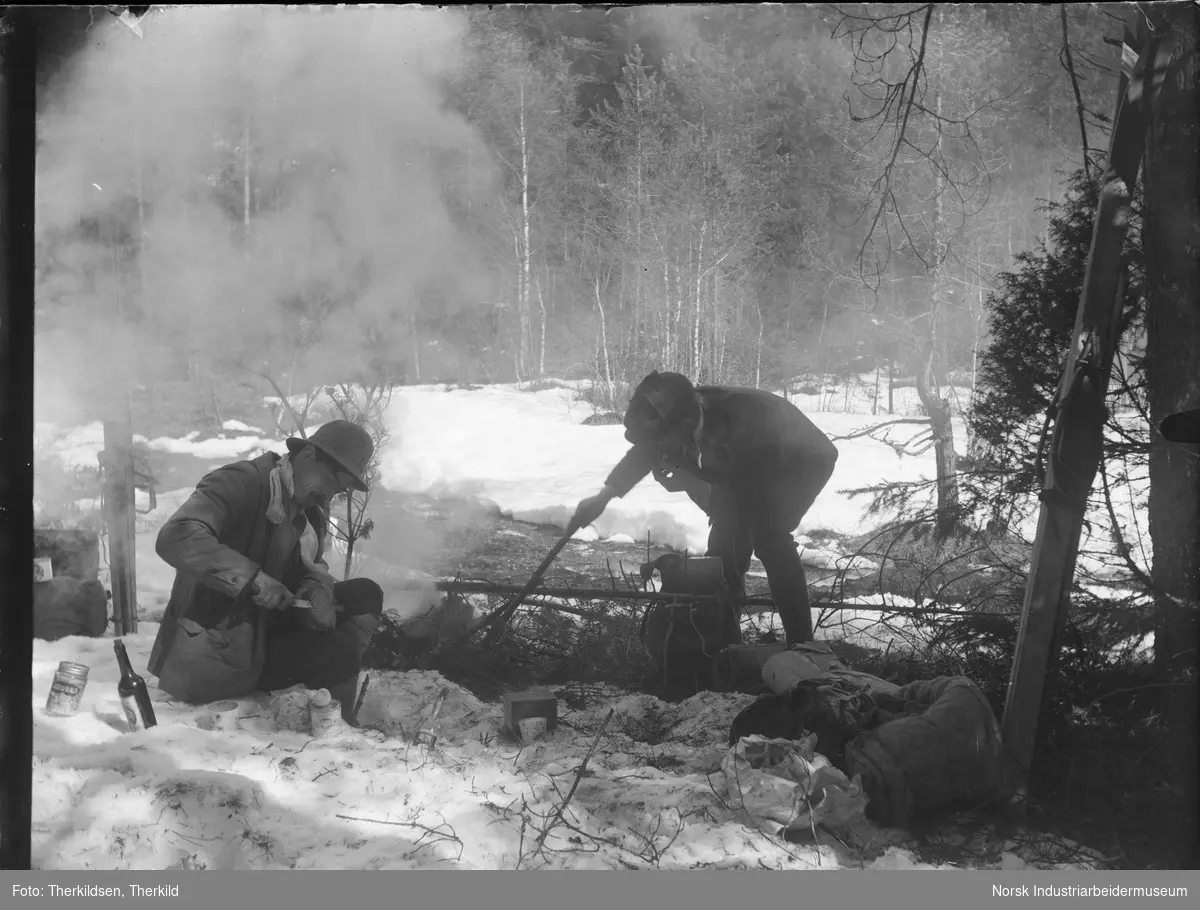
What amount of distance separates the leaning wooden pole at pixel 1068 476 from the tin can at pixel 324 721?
97.3 inches

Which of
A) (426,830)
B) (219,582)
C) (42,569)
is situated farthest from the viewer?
(42,569)

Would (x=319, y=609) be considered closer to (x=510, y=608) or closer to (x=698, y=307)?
(x=510, y=608)

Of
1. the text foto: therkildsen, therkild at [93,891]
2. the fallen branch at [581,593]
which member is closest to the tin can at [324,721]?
the text foto: therkildsen, therkild at [93,891]

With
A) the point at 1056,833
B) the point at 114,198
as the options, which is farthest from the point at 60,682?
the point at 1056,833

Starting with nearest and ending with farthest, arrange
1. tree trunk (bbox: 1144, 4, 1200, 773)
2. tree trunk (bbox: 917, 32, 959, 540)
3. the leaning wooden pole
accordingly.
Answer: the leaning wooden pole
tree trunk (bbox: 1144, 4, 1200, 773)
tree trunk (bbox: 917, 32, 959, 540)

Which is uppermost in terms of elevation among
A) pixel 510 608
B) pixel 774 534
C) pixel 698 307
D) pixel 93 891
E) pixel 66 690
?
pixel 698 307

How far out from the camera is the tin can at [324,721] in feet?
11.3

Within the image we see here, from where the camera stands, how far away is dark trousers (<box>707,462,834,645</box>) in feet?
13.5

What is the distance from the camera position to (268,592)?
11.4ft

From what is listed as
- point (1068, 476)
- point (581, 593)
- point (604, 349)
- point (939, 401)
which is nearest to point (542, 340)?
point (604, 349)

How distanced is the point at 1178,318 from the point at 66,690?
425cm

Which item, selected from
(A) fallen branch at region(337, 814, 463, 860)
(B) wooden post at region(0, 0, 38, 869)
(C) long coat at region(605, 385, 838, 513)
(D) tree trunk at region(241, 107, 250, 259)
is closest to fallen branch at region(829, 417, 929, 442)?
(C) long coat at region(605, 385, 838, 513)

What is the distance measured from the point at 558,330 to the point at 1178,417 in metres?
2.61

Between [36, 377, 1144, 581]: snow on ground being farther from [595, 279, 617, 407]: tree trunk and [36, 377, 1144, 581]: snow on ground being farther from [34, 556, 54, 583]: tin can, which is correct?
[34, 556, 54, 583]: tin can
